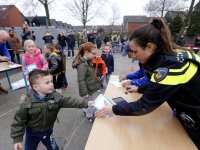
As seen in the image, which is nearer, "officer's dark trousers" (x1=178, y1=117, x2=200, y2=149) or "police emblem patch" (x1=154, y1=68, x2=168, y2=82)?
"police emblem patch" (x1=154, y1=68, x2=168, y2=82)

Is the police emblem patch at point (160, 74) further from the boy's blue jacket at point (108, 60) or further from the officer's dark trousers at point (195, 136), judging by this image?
the boy's blue jacket at point (108, 60)

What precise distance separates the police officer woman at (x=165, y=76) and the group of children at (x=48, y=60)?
284cm

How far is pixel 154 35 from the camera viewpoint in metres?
1.10

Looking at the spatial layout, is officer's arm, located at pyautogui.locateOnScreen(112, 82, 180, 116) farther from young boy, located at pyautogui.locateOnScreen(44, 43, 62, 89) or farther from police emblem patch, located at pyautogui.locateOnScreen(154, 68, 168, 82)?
young boy, located at pyautogui.locateOnScreen(44, 43, 62, 89)

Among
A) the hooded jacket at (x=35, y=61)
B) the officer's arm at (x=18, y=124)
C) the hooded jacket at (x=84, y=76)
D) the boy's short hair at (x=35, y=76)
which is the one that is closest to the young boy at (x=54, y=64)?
the hooded jacket at (x=35, y=61)

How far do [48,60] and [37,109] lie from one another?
8.97ft

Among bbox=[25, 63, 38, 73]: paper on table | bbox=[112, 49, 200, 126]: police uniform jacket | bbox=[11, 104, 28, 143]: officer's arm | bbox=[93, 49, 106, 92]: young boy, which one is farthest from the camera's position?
bbox=[93, 49, 106, 92]: young boy

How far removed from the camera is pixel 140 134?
118cm

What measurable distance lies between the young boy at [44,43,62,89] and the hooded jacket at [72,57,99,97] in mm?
1534

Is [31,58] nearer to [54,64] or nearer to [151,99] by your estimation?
[54,64]

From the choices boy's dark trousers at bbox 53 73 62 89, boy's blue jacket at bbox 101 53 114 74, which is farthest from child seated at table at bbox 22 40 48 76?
boy's blue jacket at bbox 101 53 114 74

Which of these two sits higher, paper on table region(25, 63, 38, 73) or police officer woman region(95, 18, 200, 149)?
police officer woman region(95, 18, 200, 149)

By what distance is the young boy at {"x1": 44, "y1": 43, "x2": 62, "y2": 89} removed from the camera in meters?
3.84

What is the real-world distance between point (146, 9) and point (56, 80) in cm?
1983
